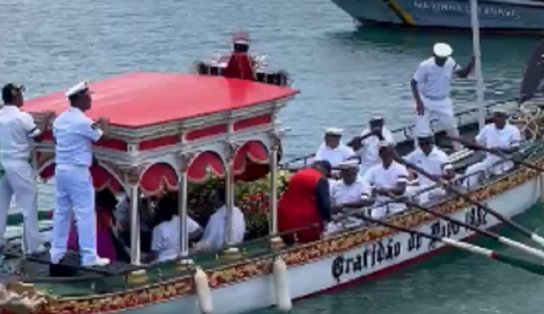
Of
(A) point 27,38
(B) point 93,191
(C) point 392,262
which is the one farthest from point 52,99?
(A) point 27,38

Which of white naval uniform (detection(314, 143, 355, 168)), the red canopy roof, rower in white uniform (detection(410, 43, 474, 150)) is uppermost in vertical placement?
the red canopy roof

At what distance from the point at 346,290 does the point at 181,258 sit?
2605 mm

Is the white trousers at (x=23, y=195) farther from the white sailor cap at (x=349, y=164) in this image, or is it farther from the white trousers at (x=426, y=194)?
the white trousers at (x=426, y=194)

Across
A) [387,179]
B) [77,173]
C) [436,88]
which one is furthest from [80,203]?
[436,88]

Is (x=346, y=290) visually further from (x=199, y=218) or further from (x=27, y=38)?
(x=27, y=38)

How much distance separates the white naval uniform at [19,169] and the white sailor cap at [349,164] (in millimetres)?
3734

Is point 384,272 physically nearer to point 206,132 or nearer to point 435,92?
→ point 206,132

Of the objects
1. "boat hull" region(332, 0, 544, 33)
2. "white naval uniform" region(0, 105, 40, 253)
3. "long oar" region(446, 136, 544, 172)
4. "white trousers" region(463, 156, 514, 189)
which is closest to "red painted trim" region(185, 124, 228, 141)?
"white naval uniform" region(0, 105, 40, 253)

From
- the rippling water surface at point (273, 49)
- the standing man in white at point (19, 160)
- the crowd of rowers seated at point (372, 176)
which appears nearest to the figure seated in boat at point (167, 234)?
the standing man in white at point (19, 160)

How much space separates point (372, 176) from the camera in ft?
60.1

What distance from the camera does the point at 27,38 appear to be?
1537 inches

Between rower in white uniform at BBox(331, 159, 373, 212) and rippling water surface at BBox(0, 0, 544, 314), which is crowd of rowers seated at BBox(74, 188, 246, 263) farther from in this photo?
rippling water surface at BBox(0, 0, 544, 314)

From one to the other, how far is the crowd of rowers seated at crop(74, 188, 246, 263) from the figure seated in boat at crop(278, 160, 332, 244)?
55 centimetres

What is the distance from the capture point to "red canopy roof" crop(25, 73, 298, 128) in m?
15.1
